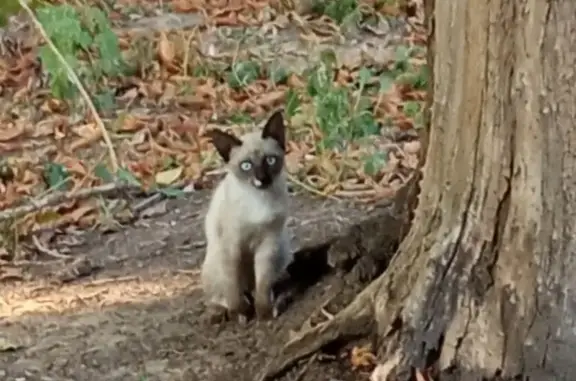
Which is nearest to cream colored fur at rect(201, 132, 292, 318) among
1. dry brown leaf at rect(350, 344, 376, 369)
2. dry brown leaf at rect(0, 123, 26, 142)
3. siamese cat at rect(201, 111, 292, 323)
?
siamese cat at rect(201, 111, 292, 323)

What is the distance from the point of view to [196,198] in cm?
584

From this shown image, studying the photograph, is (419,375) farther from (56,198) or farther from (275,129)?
(56,198)

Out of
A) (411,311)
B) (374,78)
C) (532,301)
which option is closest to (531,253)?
(532,301)

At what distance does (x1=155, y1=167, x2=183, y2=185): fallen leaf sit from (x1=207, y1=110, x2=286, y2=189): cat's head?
1.77 m

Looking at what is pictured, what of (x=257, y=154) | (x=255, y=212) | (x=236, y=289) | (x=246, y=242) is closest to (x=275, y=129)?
(x=257, y=154)

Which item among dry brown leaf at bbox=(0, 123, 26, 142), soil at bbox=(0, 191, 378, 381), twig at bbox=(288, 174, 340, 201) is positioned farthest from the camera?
dry brown leaf at bbox=(0, 123, 26, 142)

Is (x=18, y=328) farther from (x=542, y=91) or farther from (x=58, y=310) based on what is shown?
(x=542, y=91)

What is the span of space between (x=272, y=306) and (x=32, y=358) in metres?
0.85

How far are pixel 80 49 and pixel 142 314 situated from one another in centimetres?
330

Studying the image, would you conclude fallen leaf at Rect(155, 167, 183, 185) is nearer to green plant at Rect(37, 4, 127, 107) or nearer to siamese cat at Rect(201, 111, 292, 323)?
green plant at Rect(37, 4, 127, 107)

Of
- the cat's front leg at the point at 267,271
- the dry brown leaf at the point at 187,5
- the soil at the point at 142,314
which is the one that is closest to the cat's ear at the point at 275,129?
the cat's front leg at the point at 267,271

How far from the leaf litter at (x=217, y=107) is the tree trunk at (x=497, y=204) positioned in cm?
223

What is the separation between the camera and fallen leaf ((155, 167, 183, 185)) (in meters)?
6.04

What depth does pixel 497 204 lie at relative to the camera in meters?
3.23
